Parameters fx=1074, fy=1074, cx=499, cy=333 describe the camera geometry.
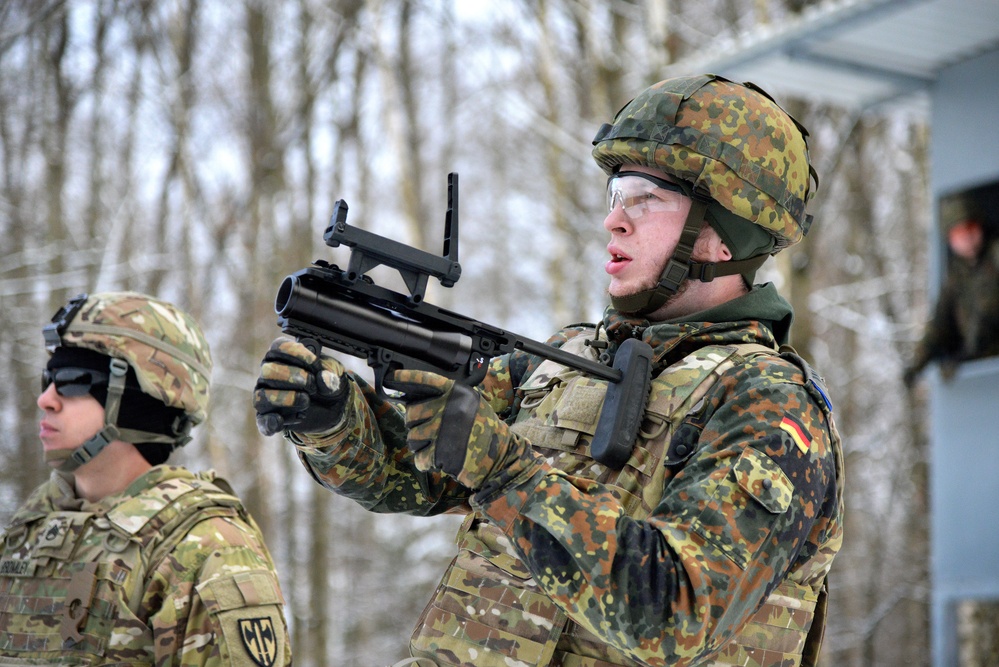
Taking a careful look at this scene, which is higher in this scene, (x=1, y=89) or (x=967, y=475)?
(x=1, y=89)

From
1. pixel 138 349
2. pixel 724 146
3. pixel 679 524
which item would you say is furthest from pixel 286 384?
pixel 138 349

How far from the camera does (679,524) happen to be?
7.52 ft

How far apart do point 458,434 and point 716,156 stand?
1100mm

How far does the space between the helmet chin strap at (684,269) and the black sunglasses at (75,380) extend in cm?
231

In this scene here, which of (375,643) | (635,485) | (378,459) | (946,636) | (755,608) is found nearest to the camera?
(755,608)

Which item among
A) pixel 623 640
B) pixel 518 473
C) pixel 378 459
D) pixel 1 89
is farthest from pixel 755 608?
pixel 1 89

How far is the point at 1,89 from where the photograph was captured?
586 inches

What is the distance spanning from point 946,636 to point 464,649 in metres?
6.04

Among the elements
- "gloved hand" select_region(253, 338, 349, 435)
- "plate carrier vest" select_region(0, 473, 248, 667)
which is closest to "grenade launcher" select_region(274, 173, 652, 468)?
"gloved hand" select_region(253, 338, 349, 435)

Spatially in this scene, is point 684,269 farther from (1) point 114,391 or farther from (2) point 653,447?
(1) point 114,391

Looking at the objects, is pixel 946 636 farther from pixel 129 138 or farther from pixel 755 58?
pixel 129 138

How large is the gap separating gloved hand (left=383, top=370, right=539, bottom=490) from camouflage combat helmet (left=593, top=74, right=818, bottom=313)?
740 mm

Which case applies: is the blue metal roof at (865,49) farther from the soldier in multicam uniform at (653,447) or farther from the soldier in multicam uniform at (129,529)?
the soldier in multicam uniform at (129,529)

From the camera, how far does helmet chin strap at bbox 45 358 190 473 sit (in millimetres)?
4078
